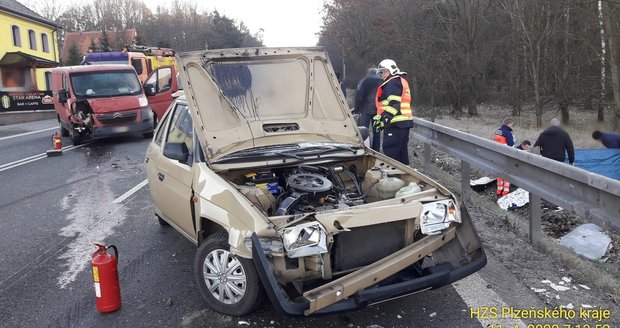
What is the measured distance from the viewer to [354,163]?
5133mm

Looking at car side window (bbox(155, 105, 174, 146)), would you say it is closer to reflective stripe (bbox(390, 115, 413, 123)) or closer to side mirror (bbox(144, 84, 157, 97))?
reflective stripe (bbox(390, 115, 413, 123))

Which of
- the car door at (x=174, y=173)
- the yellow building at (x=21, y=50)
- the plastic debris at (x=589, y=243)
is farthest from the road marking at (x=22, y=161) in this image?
the yellow building at (x=21, y=50)

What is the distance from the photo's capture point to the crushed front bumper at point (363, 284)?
329 cm

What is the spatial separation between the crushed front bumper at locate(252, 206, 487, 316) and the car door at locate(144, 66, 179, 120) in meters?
14.1

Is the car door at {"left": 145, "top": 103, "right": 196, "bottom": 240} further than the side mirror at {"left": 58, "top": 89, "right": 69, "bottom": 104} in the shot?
No

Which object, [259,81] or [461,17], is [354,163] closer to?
[259,81]

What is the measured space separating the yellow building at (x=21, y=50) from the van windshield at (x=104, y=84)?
23.1 meters

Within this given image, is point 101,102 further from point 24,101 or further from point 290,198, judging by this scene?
point 24,101

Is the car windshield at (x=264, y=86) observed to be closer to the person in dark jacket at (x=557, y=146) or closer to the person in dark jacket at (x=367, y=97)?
the person in dark jacket at (x=367, y=97)

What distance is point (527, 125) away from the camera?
20.0 metres

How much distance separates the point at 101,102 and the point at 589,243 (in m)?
12.2

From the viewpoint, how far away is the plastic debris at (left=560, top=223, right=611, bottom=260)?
587 cm

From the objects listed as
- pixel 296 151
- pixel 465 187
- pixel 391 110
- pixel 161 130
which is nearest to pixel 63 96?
pixel 161 130

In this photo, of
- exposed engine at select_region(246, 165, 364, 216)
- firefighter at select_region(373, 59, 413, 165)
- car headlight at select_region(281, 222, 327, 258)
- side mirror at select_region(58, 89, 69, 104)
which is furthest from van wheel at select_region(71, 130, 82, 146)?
car headlight at select_region(281, 222, 327, 258)
